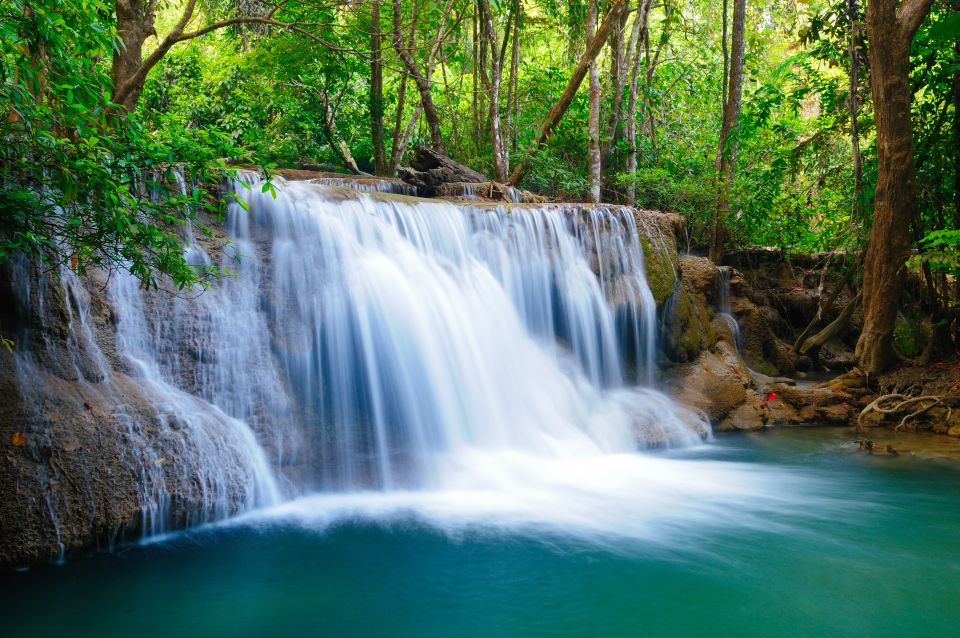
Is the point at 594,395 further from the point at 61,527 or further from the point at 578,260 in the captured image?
the point at 61,527

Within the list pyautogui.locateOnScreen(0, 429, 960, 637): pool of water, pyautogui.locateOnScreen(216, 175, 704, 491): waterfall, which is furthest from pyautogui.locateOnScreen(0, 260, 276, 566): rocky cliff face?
pyautogui.locateOnScreen(216, 175, 704, 491): waterfall

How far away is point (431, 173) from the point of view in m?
11.6

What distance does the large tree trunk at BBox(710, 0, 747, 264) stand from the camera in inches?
512

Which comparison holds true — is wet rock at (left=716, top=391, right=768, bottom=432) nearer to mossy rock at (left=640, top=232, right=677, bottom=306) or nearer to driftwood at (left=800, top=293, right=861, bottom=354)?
mossy rock at (left=640, top=232, right=677, bottom=306)

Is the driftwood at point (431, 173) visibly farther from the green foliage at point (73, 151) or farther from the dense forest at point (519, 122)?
the green foliage at point (73, 151)

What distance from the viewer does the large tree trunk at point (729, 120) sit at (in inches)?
512

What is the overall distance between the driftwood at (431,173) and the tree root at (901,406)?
704 cm

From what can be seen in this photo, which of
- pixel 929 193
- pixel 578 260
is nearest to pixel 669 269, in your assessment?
pixel 578 260

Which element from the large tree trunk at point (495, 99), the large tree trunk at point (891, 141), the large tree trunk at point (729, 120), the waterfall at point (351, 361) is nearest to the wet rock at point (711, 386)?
the waterfall at point (351, 361)

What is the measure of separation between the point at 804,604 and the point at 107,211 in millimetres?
4784

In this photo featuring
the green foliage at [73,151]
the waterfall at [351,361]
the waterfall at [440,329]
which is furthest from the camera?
the waterfall at [440,329]

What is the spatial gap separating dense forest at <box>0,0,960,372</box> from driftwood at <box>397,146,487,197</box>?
140 cm

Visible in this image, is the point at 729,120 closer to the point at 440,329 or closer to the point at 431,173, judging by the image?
the point at 431,173

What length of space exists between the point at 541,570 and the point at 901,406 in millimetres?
6563
